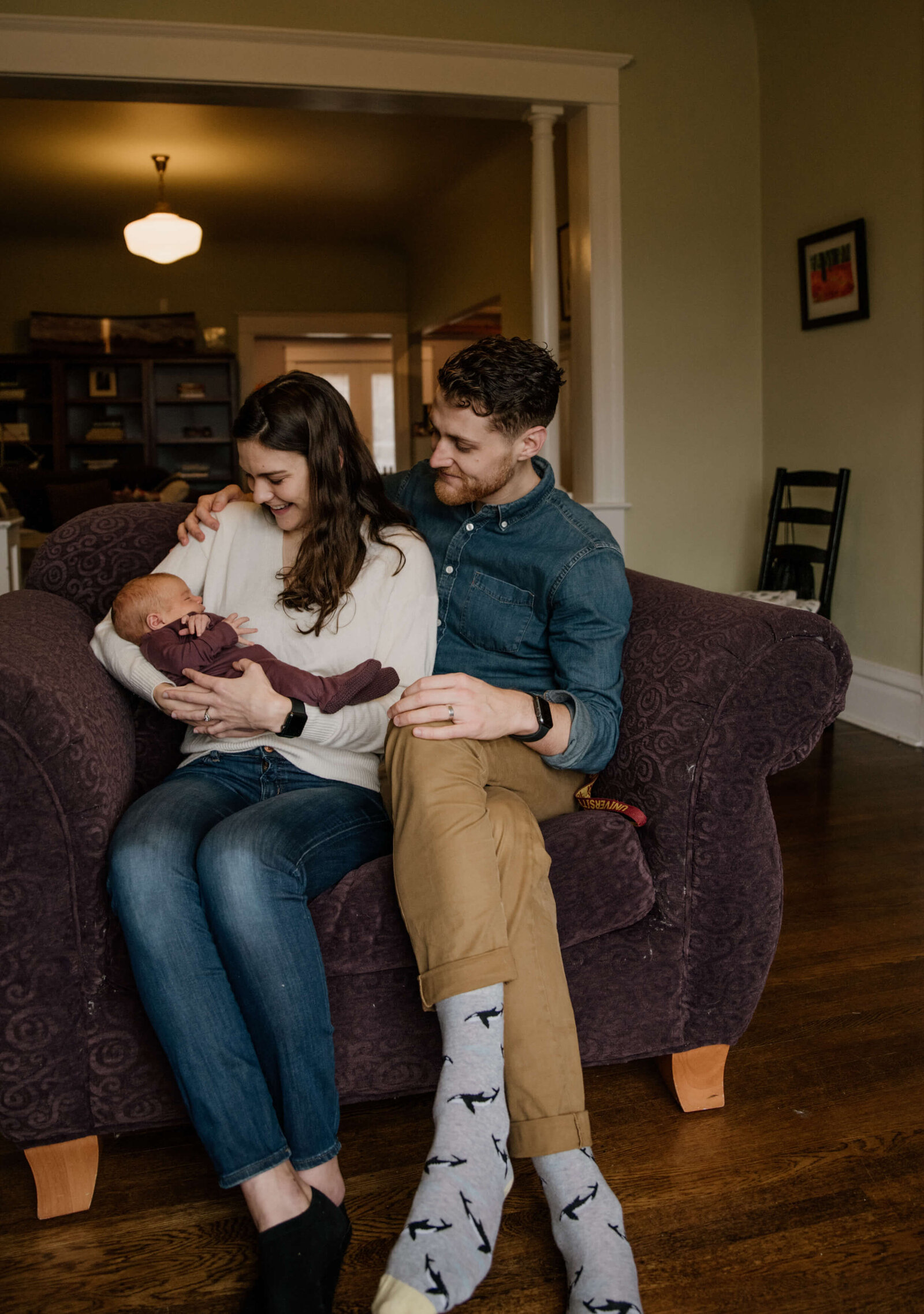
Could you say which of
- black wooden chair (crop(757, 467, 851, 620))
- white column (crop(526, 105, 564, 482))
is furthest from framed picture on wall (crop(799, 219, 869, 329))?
white column (crop(526, 105, 564, 482))

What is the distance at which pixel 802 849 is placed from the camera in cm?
265

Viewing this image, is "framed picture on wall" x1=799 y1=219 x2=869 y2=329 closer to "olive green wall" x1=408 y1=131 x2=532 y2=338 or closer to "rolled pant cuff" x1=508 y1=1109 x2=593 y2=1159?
"olive green wall" x1=408 y1=131 x2=532 y2=338

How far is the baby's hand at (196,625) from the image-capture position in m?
1.57

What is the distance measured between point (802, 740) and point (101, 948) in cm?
97

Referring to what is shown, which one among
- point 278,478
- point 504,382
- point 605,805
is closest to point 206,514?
point 278,478

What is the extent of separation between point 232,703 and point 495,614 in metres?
0.45

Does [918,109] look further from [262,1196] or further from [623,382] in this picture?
[262,1196]

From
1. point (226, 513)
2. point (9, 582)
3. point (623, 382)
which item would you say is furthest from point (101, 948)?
point (623, 382)

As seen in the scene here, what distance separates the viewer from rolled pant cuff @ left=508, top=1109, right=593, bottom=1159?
121 cm

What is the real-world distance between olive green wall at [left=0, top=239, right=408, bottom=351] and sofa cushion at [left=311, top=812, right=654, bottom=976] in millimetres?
7746

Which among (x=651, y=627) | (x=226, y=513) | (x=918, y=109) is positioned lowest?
(x=651, y=627)

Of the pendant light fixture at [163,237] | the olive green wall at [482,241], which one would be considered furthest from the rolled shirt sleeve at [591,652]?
the pendant light fixture at [163,237]

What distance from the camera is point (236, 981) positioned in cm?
128

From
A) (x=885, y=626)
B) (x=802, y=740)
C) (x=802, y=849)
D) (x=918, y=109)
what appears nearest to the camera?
(x=802, y=740)
